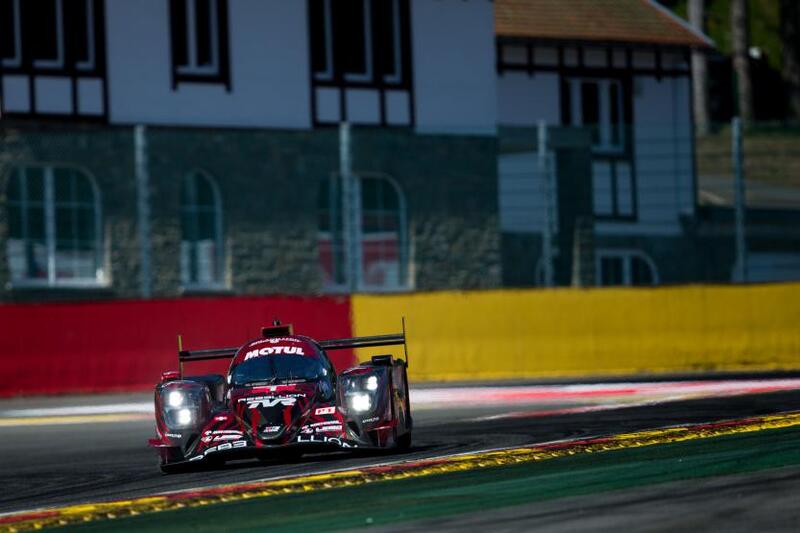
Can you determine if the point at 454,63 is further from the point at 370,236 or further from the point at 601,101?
the point at 601,101

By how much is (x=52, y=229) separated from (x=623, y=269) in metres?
14.2

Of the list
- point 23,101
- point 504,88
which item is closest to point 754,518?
point 23,101

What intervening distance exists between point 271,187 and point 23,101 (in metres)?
4.52

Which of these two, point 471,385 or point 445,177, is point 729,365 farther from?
point 445,177

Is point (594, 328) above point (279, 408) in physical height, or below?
above

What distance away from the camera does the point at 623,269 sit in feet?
125

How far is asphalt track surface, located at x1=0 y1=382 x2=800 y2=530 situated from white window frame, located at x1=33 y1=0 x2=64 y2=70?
12.2 m

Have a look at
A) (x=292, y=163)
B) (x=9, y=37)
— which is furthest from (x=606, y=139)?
(x=9, y=37)

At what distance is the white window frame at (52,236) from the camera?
28116 mm

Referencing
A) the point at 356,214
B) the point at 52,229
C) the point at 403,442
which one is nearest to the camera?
the point at 403,442

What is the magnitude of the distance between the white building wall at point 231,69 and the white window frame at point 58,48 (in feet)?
2.69

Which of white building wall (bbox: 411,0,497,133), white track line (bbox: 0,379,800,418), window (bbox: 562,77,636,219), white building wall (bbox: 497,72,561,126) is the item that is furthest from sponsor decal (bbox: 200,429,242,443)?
white building wall (bbox: 497,72,561,126)

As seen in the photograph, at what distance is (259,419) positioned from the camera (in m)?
13.6

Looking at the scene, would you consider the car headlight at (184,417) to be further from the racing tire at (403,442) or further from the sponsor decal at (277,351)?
the racing tire at (403,442)
